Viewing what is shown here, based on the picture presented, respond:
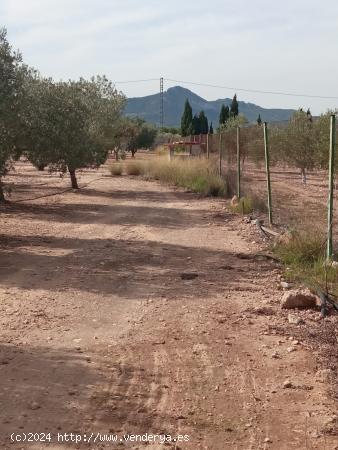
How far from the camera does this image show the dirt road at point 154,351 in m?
3.77

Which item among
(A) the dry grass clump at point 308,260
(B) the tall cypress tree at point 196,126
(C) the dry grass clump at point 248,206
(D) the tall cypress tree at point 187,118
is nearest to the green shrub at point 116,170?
(C) the dry grass clump at point 248,206

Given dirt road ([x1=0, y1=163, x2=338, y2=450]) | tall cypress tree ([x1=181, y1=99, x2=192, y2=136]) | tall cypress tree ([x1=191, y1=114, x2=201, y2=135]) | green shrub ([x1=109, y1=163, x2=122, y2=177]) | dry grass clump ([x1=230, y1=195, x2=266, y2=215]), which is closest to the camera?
dirt road ([x1=0, y1=163, x2=338, y2=450])

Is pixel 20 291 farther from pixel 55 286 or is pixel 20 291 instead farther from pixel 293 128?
pixel 293 128

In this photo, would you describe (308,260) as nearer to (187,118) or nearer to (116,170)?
(116,170)

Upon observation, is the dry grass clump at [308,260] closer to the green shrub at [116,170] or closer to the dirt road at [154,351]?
the dirt road at [154,351]

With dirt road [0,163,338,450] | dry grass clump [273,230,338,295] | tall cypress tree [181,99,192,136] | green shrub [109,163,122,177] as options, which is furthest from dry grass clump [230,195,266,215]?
tall cypress tree [181,99,192,136]

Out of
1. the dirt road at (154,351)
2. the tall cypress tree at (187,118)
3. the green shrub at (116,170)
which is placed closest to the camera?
the dirt road at (154,351)

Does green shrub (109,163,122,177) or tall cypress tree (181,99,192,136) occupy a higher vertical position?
tall cypress tree (181,99,192,136)

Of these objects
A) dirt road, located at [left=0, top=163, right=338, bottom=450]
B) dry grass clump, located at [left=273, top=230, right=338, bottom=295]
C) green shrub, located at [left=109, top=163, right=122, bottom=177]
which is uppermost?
green shrub, located at [left=109, top=163, right=122, bottom=177]

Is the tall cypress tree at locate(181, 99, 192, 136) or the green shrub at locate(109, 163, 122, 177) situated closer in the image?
the green shrub at locate(109, 163, 122, 177)

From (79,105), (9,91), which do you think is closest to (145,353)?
(9,91)

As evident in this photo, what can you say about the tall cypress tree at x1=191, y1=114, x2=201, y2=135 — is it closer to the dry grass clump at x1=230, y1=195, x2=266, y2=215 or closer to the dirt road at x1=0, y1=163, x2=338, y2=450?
the dry grass clump at x1=230, y1=195, x2=266, y2=215

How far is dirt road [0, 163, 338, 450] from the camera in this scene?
3770 millimetres

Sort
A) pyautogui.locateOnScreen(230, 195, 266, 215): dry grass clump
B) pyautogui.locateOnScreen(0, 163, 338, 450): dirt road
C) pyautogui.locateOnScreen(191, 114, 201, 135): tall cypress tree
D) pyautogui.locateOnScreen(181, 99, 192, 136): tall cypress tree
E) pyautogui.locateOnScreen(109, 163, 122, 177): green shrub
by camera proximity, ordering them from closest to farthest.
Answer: pyautogui.locateOnScreen(0, 163, 338, 450): dirt road, pyautogui.locateOnScreen(230, 195, 266, 215): dry grass clump, pyautogui.locateOnScreen(109, 163, 122, 177): green shrub, pyautogui.locateOnScreen(191, 114, 201, 135): tall cypress tree, pyautogui.locateOnScreen(181, 99, 192, 136): tall cypress tree
